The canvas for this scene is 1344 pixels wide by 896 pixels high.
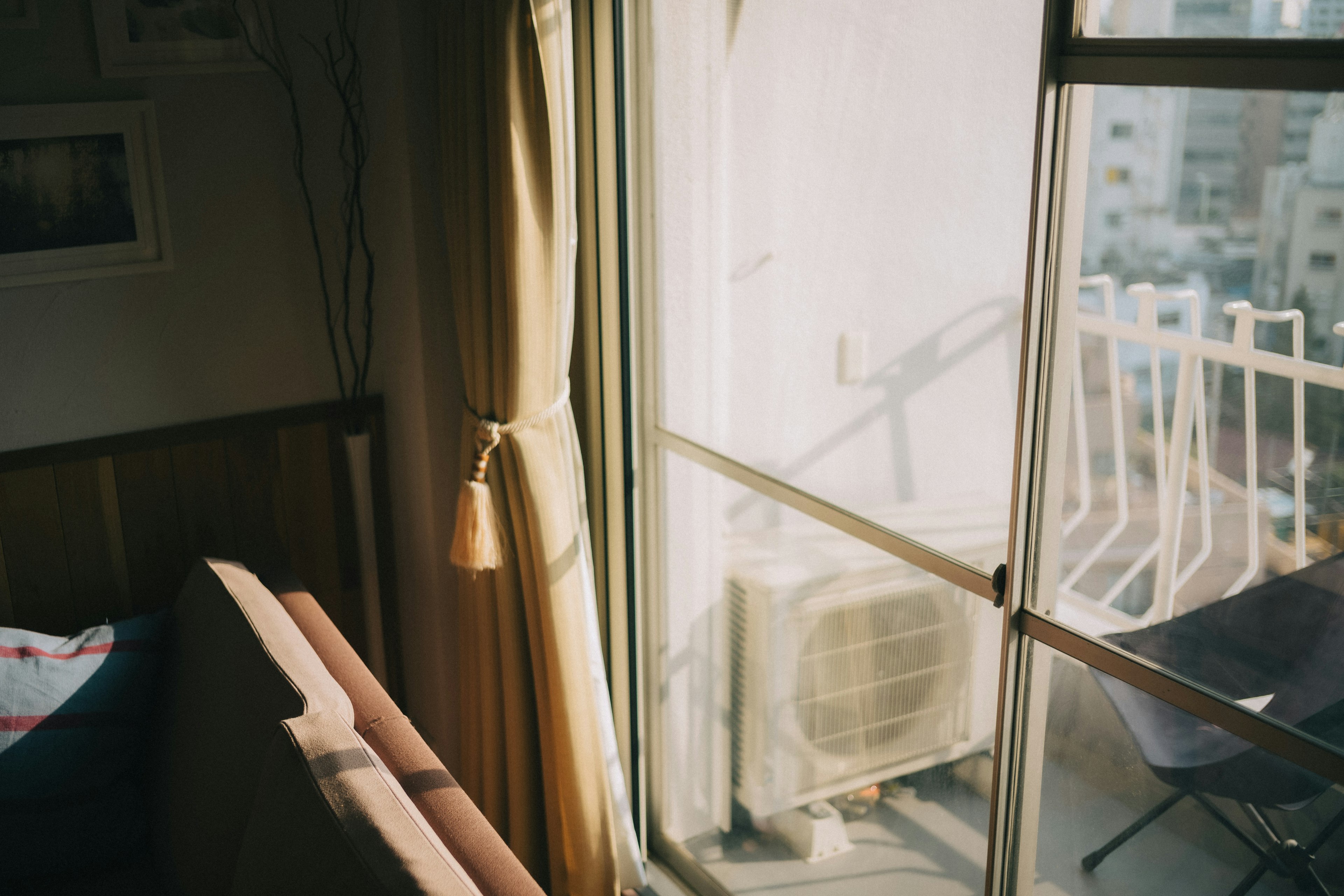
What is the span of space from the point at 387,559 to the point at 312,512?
0.78 ft

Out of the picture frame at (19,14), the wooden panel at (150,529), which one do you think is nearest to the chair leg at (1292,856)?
the wooden panel at (150,529)

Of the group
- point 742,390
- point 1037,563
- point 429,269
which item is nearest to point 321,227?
point 429,269

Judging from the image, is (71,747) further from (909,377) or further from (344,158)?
(909,377)

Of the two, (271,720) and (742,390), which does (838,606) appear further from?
(271,720)

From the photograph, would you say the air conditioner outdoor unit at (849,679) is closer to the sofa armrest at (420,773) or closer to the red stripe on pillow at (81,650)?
the sofa armrest at (420,773)

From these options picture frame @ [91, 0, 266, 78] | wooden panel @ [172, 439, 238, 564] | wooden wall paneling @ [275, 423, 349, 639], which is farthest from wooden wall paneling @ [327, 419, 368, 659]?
picture frame @ [91, 0, 266, 78]

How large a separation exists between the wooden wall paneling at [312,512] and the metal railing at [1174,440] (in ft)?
5.52

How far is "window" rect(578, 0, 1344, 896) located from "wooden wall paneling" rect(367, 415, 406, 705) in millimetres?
621

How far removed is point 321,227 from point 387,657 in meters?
1.05

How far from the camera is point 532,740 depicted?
87.9 inches

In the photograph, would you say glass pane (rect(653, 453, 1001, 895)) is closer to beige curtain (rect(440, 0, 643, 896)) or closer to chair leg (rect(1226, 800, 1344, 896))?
beige curtain (rect(440, 0, 643, 896))

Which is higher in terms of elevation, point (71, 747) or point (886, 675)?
point (886, 675)

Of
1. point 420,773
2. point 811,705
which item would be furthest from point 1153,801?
point 420,773

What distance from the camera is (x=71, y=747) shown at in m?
1.83
